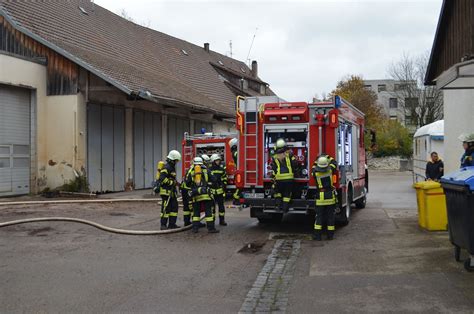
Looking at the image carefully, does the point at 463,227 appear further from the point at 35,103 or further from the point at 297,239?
the point at 35,103

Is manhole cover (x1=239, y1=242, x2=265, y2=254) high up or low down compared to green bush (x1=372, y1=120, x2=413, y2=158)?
down

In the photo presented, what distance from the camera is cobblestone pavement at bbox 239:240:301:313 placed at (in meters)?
5.61

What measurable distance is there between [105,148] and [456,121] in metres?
12.3

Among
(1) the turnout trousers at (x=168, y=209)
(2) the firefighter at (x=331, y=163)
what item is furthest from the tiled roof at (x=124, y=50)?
(2) the firefighter at (x=331, y=163)

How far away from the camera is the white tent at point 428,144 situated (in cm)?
2020

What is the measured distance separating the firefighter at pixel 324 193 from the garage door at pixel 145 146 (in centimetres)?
1290

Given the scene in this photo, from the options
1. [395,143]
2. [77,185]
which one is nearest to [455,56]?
[77,185]

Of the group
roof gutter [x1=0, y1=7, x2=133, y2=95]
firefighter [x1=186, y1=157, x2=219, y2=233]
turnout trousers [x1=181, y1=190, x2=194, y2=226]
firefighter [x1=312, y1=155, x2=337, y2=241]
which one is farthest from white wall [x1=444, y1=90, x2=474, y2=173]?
roof gutter [x1=0, y1=7, x2=133, y2=95]

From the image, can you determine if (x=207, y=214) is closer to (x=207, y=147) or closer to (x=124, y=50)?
(x=207, y=147)

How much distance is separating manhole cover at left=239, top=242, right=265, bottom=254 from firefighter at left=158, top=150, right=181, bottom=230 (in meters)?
2.15

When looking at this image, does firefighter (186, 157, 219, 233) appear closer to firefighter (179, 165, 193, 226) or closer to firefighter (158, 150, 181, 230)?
firefighter (179, 165, 193, 226)

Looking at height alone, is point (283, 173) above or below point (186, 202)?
above

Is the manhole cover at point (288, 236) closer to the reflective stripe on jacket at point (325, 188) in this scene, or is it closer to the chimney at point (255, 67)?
the reflective stripe on jacket at point (325, 188)

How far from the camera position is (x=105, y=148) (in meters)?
19.7
